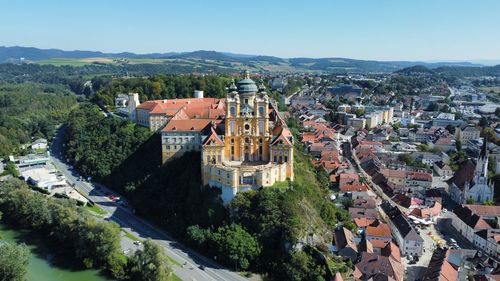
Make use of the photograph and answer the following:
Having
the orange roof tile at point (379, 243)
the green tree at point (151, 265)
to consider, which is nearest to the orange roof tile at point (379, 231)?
the orange roof tile at point (379, 243)

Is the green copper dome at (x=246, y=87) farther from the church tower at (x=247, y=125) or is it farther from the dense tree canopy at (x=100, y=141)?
the dense tree canopy at (x=100, y=141)

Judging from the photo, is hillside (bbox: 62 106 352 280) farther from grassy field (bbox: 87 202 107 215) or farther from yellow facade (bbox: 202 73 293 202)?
grassy field (bbox: 87 202 107 215)

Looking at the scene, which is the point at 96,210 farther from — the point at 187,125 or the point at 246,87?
the point at 246,87

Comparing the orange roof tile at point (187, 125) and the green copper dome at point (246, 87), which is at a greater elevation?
the green copper dome at point (246, 87)

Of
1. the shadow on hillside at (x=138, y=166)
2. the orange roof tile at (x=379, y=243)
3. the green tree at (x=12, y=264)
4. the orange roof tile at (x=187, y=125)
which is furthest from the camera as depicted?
the shadow on hillside at (x=138, y=166)

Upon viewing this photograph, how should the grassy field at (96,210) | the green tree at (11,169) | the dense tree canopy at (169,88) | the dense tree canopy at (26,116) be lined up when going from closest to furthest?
the grassy field at (96,210) → the green tree at (11,169) → the dense tree canopy at (169,88) → the dense tree canopy at (26,116)

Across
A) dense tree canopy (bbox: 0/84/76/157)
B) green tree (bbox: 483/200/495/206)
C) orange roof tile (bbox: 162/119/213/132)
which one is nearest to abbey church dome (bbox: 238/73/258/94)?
orange roof tile (bbox: 162/119/213/132)
